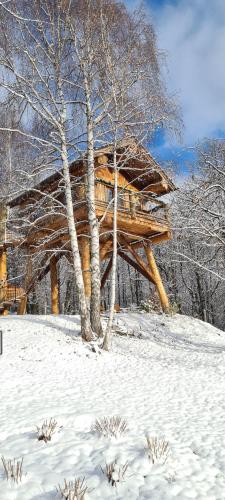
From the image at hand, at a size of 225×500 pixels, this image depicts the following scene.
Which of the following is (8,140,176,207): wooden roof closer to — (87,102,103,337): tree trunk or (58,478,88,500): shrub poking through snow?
(87,102,103,337): tree trunk

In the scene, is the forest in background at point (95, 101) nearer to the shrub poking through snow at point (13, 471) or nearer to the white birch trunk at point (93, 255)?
the white birch trunk at point (93, 255)

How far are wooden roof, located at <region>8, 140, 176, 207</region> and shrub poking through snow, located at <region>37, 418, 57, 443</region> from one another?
8173 millimetres

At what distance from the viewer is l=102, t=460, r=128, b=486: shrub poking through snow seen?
3.90m

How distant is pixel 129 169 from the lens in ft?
48.5

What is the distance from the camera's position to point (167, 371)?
991 centimetres

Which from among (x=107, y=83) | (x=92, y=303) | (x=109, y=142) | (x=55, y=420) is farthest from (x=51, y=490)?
(x=107, y=83)

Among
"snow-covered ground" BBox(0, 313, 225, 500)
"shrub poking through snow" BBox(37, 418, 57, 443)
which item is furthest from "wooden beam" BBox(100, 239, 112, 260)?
"shrub poking through snow" BBox(37, 418, 57, 443)

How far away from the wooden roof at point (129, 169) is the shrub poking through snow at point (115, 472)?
9.08 m

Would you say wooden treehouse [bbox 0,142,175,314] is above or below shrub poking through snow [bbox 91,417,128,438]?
above

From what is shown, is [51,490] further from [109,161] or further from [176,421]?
[109,161]

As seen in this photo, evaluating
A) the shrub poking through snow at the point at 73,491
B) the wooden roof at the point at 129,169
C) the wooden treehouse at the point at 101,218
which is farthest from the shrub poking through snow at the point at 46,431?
the wooden treehouse at the point at 101,218

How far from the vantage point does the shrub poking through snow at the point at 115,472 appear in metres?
3.90

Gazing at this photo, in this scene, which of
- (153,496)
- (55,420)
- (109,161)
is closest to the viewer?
(153,496)

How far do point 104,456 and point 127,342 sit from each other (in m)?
8.46
